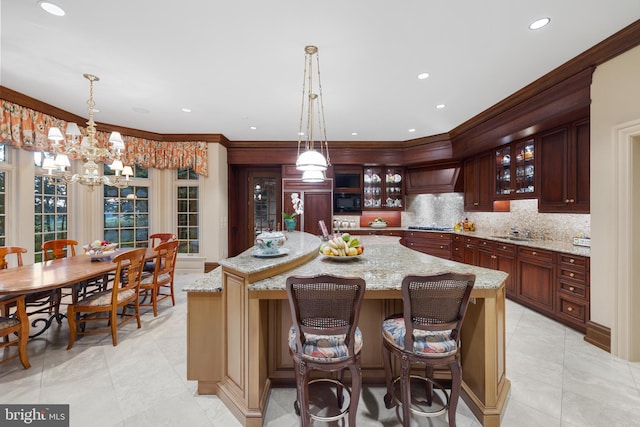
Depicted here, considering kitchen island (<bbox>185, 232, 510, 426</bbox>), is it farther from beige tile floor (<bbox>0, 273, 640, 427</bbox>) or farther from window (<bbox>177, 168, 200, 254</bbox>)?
window (<bbox>177, 168, 200, 254</bbox>)

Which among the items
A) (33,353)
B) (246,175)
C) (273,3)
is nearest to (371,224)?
(246,175)

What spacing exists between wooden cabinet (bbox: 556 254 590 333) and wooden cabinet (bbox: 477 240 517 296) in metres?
0.65

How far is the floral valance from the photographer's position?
3.49 m

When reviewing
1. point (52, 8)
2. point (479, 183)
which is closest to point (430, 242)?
point (479, 183)

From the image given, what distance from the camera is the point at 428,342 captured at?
1.53 metres

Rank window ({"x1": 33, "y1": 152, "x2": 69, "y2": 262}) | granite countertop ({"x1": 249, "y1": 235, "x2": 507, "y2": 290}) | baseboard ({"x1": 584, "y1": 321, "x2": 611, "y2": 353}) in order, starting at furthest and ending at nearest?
window ({"x1": 33, "y1": 152, "x2": 69, "y2": 262}) → baseboard ({"x1": 584, "y1": 321, "x2": 611, "y2": 353}) → granite countertop ({"x1": 249, "y1": 235, "x2": 507, "y2": 290})

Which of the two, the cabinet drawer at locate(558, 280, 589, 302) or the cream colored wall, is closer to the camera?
the cream colored wall

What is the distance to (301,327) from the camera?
4.72 feet

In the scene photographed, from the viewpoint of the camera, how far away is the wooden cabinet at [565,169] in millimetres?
3062

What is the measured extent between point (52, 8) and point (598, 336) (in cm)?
552

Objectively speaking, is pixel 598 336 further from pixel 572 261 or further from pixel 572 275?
pixel 572 261

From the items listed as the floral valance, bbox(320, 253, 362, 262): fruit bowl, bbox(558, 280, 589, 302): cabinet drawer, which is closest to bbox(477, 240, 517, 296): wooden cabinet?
bbox(558, 280, 589, 302): cabinet drawer

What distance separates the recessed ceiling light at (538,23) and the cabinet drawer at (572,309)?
276cm

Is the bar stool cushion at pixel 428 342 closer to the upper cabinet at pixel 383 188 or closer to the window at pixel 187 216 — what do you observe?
the upper cabinet at pixel 383 188
